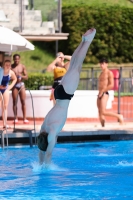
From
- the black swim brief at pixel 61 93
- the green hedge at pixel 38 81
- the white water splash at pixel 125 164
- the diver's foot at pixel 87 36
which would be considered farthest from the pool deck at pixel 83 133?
the green hedge at pixel 38 81

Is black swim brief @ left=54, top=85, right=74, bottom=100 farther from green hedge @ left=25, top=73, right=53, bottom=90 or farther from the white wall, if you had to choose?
green hedge @ left=25, top=73, right=53, bottom=90

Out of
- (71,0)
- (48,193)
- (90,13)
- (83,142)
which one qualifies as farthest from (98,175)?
(71,0)

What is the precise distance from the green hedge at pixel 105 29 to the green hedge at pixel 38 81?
13167mm

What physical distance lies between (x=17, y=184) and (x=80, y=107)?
8.54 metres

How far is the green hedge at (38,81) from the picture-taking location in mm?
21641

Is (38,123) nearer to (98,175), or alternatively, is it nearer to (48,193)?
(98,175)

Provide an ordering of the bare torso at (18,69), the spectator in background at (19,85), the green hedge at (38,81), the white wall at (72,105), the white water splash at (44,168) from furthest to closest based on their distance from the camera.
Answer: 1. the green hedge at (38,81)
2. the white wall at (72,105)
3. the bare torso at (18,69)
4. the spectator in background at (19,85)
5. the white water splash at (44,168)

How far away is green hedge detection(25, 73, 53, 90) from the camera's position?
2164 centimetres

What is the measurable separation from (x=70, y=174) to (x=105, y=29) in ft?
82.2

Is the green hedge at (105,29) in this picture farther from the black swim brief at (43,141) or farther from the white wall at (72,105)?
the black swim brief at (43,141)

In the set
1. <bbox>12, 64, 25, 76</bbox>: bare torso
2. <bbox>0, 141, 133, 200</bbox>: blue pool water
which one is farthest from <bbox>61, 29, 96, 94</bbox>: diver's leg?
<bbox>12, 64, 25, 76</bbox>: bare torso

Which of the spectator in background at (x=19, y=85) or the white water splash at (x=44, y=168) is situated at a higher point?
the spectator in background at (x=19, y=85)

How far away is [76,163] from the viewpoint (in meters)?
12.6

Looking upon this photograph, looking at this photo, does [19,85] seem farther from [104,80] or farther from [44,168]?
[44,168]
